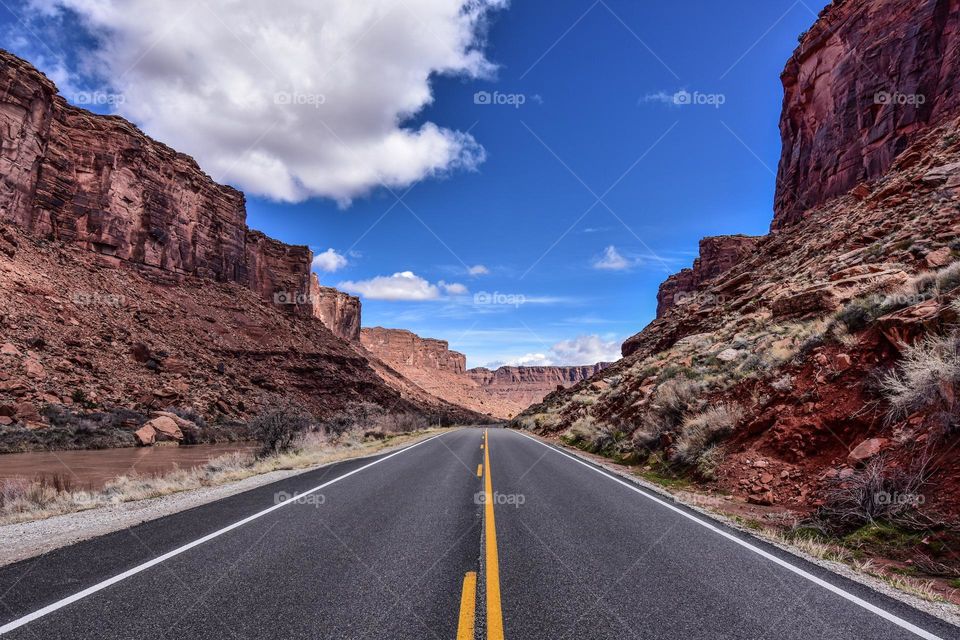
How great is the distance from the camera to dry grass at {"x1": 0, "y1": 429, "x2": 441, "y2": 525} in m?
8.71

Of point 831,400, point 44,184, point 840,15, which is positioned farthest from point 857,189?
point 44,184

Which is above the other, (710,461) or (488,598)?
(710,461)

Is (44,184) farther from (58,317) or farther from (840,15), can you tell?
(840,15)

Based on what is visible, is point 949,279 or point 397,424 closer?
point 949,279

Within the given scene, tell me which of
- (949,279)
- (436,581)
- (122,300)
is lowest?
(436,581)

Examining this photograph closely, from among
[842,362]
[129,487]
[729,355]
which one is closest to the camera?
[842,362]

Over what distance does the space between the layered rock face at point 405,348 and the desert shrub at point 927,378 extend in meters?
132

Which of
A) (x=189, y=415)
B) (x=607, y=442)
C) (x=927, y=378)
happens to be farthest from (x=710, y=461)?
(x=189, y=415)

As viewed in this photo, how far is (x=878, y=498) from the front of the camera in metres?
6.25

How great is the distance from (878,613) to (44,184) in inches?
2173

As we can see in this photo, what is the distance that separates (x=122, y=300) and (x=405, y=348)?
11043 centimetres

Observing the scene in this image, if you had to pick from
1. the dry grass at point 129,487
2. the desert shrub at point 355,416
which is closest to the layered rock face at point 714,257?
the desert shrub at point 355,416

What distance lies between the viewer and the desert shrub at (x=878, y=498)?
6.02 metres

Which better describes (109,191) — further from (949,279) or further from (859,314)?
(949,279)
